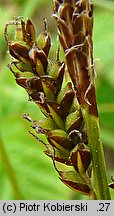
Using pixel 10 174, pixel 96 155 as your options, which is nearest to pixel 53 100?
pixel 96 155

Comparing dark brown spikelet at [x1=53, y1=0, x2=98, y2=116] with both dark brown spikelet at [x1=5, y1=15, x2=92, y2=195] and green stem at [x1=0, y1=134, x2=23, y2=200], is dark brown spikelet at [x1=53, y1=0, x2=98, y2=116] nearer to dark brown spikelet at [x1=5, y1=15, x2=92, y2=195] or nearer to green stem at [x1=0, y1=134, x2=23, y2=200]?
dark brown spikelet at [x1=5, y1=15, x2=92, y2=195]

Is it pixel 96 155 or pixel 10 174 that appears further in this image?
pixel 10 174

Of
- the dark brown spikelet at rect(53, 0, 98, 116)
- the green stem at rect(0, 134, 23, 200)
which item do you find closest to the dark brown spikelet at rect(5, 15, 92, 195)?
the dark brown spikelet at rect(53, 0, 98, 116)

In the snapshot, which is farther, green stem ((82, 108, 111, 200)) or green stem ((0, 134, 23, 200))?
green stem ((0, 134, 23, 200))

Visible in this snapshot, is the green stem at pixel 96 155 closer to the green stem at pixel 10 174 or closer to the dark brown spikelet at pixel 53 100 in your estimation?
the dark brown spikelet at pixel 53 100

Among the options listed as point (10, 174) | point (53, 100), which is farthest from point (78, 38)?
point (10, 174)

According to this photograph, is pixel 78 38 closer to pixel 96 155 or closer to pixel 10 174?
pixel 96 155

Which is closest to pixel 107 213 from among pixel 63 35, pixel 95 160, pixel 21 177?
pixel 95 160

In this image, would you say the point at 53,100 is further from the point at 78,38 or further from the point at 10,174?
the point at 10,174
